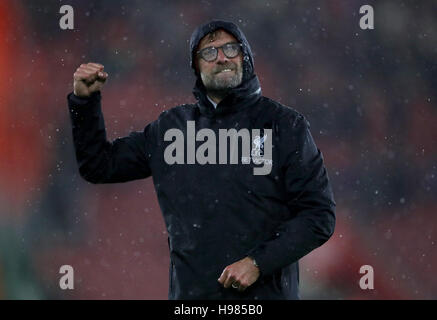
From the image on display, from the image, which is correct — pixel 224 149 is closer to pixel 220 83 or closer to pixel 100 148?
pixel 220 83

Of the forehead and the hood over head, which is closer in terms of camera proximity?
the hood over head

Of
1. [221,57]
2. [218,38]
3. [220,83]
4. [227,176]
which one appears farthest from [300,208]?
[218,38]

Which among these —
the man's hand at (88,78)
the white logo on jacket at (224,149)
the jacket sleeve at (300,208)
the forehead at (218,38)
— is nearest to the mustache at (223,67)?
the forehead at (218,38)

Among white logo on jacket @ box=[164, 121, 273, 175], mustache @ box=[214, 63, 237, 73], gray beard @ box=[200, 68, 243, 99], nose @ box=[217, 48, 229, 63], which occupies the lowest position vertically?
white logo on jacket @ box=[164, 121, 273, 175]

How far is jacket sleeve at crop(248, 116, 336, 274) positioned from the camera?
2938 mm

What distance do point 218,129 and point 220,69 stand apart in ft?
0.99

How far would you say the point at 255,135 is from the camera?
3164 millimetres

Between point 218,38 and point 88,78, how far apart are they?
67cm

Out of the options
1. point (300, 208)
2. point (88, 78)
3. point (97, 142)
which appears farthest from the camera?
point (97, 142)

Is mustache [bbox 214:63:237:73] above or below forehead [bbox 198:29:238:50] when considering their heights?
below

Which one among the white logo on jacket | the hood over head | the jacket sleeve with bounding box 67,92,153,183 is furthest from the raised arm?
the hood over head

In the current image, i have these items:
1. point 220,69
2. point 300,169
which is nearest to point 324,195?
point 300,169

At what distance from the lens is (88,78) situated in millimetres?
3227

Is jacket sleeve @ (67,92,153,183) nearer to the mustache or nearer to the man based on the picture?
the man
